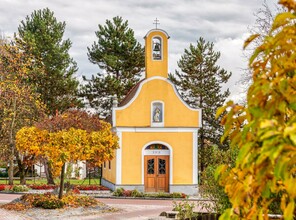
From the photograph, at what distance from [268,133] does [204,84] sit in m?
41.1

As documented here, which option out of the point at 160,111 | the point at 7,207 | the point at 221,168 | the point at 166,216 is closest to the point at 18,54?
the point at 160,111

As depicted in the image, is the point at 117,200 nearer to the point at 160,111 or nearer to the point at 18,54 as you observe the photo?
the point at 160,111

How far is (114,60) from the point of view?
1682 inches

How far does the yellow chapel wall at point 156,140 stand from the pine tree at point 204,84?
13.5 metres

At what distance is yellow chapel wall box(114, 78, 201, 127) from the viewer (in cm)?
2834

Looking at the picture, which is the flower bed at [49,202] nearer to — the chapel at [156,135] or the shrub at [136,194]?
the shrub at [136,194]

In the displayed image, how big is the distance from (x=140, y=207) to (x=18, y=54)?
16.8m

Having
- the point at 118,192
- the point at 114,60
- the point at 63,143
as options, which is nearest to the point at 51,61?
the point at 114,60

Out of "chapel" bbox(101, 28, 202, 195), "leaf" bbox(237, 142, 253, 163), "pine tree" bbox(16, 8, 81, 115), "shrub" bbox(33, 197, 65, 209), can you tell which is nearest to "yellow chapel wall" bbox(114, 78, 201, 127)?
"chapel" bbox(101, 28, 202, 195)

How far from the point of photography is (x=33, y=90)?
3828cm

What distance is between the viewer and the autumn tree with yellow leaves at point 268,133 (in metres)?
2.28

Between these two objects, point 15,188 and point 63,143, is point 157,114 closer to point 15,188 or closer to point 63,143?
point 15,188

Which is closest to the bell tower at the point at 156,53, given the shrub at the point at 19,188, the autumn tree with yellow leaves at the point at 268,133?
the shrub at the point at 19,188

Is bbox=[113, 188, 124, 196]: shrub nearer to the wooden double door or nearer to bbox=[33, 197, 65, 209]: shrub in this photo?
the wooden double door
